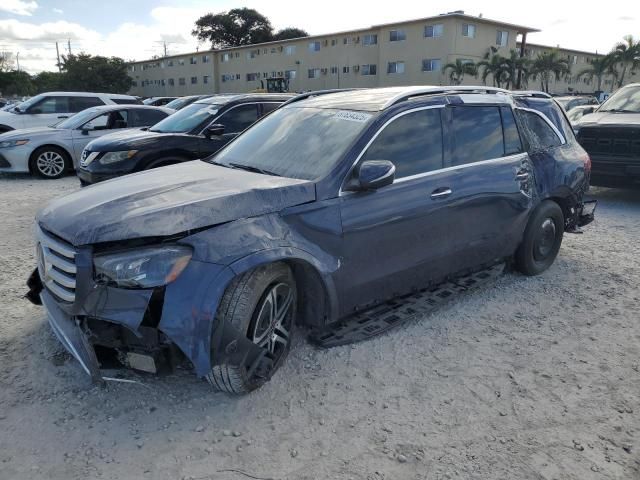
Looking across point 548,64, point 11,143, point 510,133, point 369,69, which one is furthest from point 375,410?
point 548,64

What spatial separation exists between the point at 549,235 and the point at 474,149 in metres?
1.53

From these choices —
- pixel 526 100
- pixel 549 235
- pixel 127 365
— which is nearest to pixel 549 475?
pixel 127 365

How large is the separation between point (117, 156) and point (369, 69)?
41033 millimetres

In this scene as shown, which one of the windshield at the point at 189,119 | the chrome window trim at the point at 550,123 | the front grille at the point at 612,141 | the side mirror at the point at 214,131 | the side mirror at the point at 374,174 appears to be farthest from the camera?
the windshield at the point at 189,119

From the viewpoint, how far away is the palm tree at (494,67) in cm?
4084

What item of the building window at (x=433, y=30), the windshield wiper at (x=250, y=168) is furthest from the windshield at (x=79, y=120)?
the building window at (x=433, y=30)

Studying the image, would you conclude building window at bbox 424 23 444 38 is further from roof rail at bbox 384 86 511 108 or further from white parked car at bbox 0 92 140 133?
roof rail at bbox 384 86 511 108

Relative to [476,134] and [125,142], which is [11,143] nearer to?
[125,142]

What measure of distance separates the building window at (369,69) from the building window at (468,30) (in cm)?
808

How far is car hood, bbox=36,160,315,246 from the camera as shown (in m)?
2.66

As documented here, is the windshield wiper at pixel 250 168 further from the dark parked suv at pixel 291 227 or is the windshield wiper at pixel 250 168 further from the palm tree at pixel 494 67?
the palm tree at pixel 494 67

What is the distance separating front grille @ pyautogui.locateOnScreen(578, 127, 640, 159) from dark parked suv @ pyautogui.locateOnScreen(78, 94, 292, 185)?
5150 millimetres

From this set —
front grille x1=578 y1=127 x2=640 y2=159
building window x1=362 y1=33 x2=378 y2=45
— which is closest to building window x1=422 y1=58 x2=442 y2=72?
building window x1=362 y1=33 x2=378 y2=45

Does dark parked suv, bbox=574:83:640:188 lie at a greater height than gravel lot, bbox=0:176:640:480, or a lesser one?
greater
